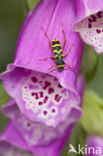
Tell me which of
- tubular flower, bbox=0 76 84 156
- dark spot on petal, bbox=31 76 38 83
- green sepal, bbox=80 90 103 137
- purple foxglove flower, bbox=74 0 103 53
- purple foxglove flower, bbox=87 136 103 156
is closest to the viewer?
purple foxglove flower, bbox=74 0 103 53

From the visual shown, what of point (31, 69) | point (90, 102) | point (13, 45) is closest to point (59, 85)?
point (31, 69)

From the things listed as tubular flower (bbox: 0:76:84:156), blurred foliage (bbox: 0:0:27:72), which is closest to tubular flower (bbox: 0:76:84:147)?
tubular flower (bbox: 0:76:84:156)

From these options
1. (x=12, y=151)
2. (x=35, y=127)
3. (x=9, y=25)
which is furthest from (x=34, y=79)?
(x=9, y=25)

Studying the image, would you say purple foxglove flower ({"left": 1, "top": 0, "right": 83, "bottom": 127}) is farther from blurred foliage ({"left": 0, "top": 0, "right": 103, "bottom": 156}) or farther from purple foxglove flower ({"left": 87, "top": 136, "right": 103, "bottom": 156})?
purple foxglove flower ({"left": 87, "top": 136, "right": 103, "bottom": 156})

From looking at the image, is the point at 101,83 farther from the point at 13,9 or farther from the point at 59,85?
the point at 59,85

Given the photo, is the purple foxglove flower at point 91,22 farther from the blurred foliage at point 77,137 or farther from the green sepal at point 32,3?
the blurred foliage at point 77,137

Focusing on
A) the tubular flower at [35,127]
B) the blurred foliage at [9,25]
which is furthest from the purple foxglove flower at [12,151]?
the blurred foliage at [9,25]
